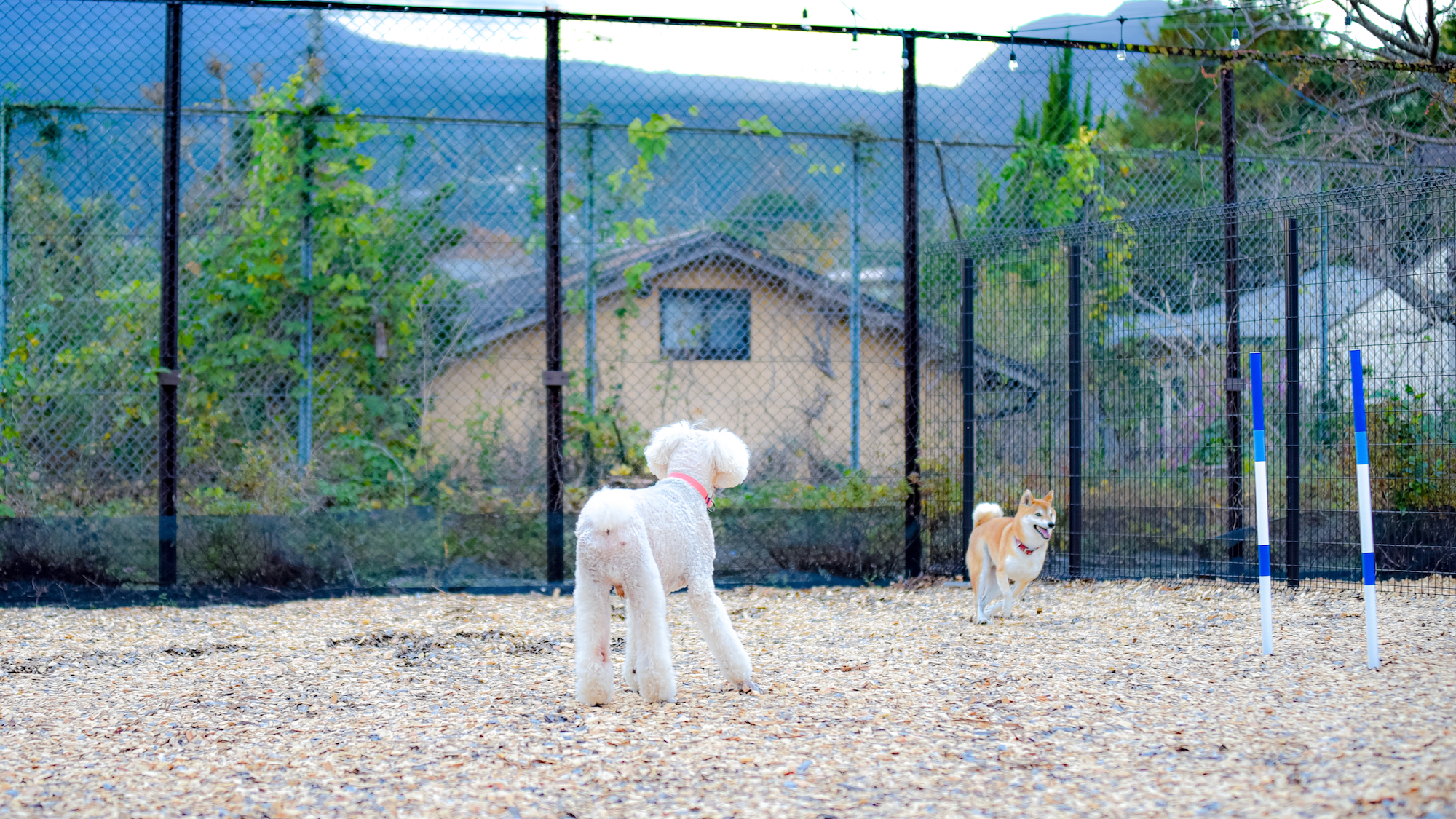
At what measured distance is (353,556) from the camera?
22.7 ft

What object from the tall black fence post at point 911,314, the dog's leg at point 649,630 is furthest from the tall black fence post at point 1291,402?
the dog's leg at point 649,630

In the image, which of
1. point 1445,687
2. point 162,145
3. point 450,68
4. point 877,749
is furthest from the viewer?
point 450,68

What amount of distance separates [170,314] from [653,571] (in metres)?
4.19

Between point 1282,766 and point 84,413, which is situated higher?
point 84,413

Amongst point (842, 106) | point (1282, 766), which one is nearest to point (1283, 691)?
point (1282, 766)

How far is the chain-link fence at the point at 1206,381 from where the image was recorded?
612cm

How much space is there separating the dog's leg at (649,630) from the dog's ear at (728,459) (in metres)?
0.57

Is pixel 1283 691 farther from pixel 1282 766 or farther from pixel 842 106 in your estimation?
pixel 842 106

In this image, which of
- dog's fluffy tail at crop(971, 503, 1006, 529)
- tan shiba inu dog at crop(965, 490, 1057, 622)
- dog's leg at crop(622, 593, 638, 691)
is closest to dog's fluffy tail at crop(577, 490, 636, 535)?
dog's leg at crop(622, 593, 638, 691)

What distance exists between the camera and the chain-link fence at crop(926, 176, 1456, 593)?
6.12 metres

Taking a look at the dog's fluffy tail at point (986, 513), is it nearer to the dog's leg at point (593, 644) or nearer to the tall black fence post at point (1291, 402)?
the tall black fence post at point (1291, 402)

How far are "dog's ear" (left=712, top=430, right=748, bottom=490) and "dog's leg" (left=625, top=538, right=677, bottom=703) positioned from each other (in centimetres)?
57

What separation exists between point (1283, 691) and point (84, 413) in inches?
267

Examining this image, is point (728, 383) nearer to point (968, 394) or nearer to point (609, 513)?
point (968, 394)
